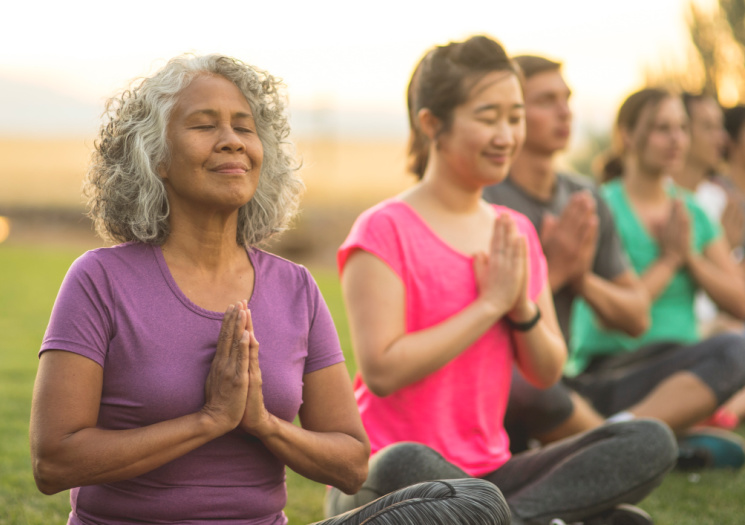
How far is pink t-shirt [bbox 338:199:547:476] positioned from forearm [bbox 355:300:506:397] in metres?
0.12

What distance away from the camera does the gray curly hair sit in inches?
89.7

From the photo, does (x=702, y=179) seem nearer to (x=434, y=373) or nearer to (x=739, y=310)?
(x=739, y=310)

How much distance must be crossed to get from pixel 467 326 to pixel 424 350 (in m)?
0.17

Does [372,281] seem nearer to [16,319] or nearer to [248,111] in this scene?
[248,111]

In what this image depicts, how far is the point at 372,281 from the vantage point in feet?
9.77

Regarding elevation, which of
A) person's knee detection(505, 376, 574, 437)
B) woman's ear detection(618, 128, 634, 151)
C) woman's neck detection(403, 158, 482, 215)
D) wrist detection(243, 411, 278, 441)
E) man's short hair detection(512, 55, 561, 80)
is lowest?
person's knee detection(505, 376, 574, 437)

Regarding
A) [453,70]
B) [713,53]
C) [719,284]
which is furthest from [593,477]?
[713,53]

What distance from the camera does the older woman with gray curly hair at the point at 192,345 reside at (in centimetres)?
210

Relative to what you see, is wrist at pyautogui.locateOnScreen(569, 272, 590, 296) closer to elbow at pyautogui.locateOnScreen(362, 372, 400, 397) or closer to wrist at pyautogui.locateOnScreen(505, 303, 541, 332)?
wrist at pyautogui.locateOnScreen(505, 303, 541, 332)

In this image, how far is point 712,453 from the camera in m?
Result: 4.54

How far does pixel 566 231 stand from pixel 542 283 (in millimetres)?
735

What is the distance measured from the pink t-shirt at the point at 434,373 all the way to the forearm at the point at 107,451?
1.10 m

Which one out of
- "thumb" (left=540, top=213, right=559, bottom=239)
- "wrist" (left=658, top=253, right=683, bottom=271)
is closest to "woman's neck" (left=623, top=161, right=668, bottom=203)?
"wrist" (left=658, top=253, right=683, bottom=271)

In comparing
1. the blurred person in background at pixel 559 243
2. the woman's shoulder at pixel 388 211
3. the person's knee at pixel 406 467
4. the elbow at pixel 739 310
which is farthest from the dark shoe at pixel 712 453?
the woman's shoulder at pixel 388 211
